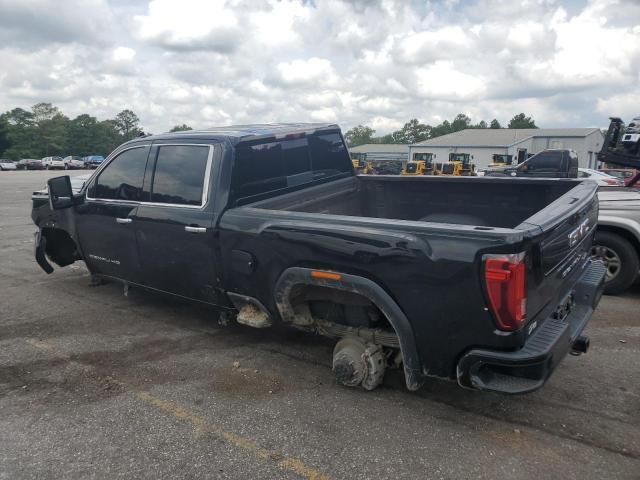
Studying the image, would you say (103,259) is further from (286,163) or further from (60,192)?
(286,163)

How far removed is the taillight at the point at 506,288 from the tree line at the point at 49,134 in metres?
76.1

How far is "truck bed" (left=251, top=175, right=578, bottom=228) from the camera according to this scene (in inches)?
167

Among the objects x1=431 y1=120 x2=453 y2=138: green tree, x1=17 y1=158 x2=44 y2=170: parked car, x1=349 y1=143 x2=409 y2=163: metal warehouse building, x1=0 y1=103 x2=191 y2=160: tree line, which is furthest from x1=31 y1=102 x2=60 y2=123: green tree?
x1=431 y1=120 x2=453 y2=138: green tree

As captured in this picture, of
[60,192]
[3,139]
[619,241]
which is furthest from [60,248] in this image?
[3,139]

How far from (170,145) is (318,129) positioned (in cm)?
145

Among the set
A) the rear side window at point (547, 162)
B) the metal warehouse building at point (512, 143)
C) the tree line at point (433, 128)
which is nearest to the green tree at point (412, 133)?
the tree line at point (433, 128)

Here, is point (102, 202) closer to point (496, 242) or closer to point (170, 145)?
point (170, 145)

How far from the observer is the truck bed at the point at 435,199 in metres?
4.25

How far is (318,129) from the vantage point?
485 cm

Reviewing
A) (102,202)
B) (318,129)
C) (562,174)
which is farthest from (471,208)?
(562,174)

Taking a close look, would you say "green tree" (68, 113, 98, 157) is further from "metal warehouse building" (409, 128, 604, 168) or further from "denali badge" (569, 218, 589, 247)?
"denali badge" (569, 218, 589, 247)

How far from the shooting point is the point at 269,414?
319 centimetres

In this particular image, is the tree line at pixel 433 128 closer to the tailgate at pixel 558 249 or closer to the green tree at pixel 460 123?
the green tree at pixel 460 123

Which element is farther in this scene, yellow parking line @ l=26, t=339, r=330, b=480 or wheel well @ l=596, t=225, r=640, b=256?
wheel well @ l=596, t=225, r=640, b=256
